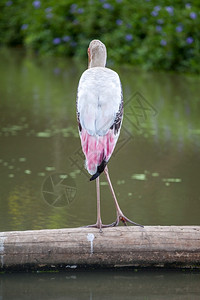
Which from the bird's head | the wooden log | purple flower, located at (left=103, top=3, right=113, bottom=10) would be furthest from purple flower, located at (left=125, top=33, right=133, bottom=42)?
the wooden log

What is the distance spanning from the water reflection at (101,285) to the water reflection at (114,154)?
95 cm

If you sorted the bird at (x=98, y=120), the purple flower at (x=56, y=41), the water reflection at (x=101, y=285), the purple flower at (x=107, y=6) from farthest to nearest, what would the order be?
the purple flower at (x=56, y=41) → the purple flower at (x=107, y=6) → the bird at (x=98, y=120) → the water reflection at (x=101, y=285)

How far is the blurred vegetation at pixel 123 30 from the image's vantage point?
13125mm

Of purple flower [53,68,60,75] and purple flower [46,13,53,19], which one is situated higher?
purple flower [46,13,53,19]

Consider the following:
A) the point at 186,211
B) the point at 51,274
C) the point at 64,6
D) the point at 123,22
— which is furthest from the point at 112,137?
the point at 64,6

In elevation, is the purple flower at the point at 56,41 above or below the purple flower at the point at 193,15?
below

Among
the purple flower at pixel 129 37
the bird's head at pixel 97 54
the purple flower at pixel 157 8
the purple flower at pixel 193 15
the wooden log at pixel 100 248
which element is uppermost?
the bird's head at pixel 97 54

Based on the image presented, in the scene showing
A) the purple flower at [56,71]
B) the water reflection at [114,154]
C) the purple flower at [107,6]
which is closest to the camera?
the water reflection at [114,154]

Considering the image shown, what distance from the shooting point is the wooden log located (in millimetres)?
4066

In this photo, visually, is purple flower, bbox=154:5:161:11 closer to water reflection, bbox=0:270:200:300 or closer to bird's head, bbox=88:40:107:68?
bird's head, bbox=88:40:107:68

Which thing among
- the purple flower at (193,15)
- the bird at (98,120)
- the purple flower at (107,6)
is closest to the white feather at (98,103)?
the bird at (98,120)

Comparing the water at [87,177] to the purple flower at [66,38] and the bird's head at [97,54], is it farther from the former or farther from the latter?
the purple flower at [66,38]

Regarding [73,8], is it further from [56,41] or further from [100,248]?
[100,248]

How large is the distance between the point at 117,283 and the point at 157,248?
0.29 meters
